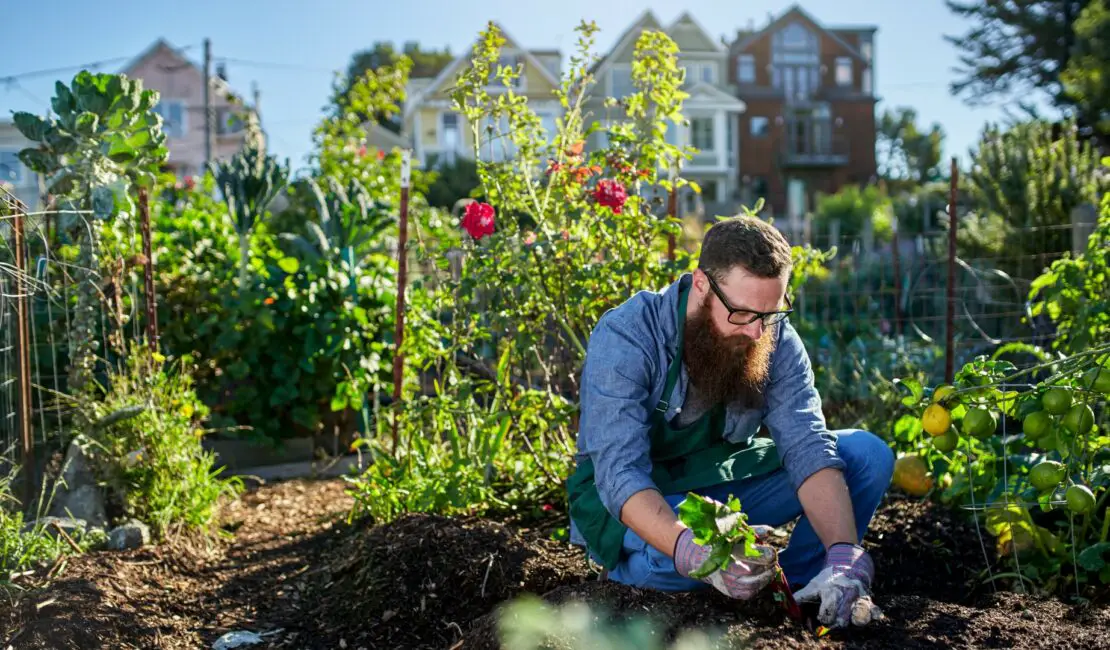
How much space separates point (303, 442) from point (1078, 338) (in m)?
3.86

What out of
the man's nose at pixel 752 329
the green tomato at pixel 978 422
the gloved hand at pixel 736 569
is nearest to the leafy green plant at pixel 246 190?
the man's nose at pixel 752 329

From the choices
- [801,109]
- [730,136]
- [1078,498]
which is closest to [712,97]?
[730,136]

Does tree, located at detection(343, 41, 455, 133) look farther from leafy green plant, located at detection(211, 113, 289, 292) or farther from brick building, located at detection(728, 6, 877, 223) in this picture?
leafy green plant, located at detection(211, 113, 289, 292)

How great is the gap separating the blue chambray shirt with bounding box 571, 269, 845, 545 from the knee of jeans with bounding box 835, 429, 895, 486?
119 mm

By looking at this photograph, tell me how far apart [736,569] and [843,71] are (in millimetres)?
38421

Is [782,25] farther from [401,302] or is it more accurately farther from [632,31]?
[401,302]

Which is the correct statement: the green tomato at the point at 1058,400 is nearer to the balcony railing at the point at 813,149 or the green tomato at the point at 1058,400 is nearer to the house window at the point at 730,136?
the house window at the point at 730,136

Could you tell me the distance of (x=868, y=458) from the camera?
258 cm

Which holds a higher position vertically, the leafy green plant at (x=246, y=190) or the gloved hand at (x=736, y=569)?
the leafy green plant at (x=246, y=190)

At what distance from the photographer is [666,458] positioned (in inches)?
100

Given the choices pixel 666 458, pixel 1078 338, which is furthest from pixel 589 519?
pixel 1078 338

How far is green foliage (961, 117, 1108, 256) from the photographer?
7129 millimetres

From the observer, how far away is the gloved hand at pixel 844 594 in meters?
2.15

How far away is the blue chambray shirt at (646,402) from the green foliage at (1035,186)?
4.77 m
